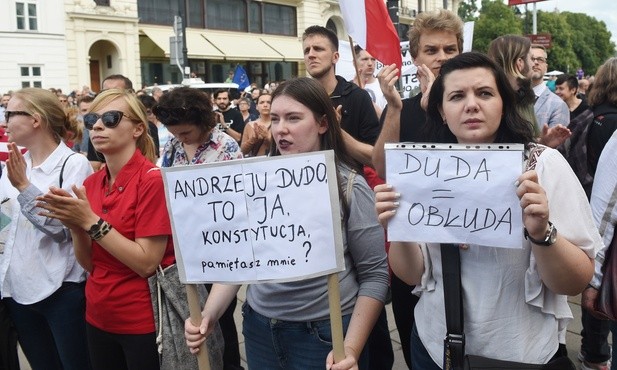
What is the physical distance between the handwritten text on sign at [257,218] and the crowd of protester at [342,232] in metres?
0.23

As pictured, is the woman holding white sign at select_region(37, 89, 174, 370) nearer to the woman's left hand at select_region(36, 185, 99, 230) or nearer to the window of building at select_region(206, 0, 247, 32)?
the woman's left hand at select_region(36, 185, 99, 230)

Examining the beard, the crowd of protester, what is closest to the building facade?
the beard

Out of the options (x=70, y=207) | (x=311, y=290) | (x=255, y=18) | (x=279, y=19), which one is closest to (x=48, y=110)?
(x=70, y=207)

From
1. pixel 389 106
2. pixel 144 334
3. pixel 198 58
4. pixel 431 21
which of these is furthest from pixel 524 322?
pixel 198 58

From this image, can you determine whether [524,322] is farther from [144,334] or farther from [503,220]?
[144,334]

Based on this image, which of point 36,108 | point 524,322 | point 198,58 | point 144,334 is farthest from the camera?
point 198,58

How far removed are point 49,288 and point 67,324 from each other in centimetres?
20

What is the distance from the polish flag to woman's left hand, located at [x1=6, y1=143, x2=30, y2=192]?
199cm

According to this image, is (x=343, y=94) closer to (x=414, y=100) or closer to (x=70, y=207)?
(x=414, y=100)

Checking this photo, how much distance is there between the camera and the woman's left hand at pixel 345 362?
6.23 ft

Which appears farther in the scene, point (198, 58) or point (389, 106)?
point (198, 58)

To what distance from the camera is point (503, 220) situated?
1.64m

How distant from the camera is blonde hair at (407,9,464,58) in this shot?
3080 mm

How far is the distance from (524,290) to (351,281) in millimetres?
663
